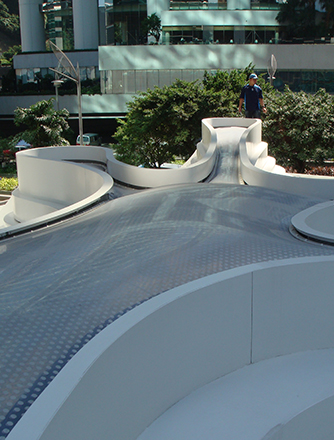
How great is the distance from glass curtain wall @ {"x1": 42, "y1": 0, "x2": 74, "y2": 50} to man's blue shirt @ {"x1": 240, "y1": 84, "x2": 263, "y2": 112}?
137 feet

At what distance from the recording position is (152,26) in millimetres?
38875

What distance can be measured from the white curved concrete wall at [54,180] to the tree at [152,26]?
2766 cm

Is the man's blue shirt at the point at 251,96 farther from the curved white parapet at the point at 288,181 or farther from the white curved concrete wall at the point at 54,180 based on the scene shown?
the white curved concrete wall at the point at 54,180

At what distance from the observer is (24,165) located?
43.6ft

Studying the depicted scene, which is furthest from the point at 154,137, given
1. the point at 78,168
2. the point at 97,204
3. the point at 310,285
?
the point at 310,285

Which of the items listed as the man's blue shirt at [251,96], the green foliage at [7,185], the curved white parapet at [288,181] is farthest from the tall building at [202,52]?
the curved white parapet at [288,181]

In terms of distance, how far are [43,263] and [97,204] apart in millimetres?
3408

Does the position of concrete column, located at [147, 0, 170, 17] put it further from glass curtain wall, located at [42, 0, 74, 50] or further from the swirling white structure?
the swirling white structure

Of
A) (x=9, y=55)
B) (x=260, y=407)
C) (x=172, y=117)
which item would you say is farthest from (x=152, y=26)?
(x=9, y=55)

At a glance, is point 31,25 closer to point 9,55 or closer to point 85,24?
point 85,24

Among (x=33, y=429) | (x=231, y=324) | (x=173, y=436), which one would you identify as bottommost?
(x=173, y=436)

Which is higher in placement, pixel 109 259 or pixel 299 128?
pixel 299 128

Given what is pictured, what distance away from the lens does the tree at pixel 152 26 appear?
38719 millimetres

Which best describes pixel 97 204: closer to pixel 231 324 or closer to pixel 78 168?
pixel 78 168
